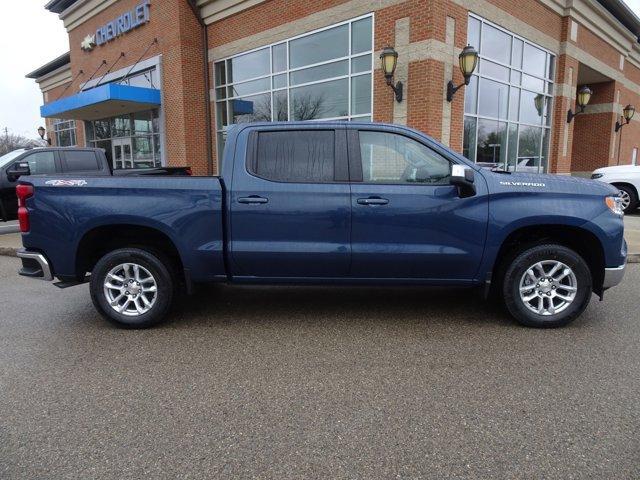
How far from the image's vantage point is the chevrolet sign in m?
16.8

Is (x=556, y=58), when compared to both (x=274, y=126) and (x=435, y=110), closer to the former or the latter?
(x=435, y=110)

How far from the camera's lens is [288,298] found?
5.46 meters

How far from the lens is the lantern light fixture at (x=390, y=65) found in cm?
985

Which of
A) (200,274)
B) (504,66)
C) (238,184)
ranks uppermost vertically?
(504,66)

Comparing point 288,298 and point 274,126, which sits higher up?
point 274,126

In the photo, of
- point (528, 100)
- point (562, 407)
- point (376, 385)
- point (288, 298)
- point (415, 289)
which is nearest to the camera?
point (562, 407)

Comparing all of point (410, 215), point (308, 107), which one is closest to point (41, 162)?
point (308, 107)

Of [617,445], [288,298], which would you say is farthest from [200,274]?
[617,445]

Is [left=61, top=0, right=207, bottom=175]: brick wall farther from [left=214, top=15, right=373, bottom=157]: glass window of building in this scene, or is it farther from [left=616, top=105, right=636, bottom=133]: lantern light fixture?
[left=616, top=105, right=636, bottom=133]: lantern light fixture

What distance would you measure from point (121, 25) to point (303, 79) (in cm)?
983

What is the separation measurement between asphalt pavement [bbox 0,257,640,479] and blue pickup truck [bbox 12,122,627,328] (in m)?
0.49

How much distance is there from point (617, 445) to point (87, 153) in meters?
10.7

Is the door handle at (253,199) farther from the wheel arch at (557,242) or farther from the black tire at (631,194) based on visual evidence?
the black tire at (631,194)

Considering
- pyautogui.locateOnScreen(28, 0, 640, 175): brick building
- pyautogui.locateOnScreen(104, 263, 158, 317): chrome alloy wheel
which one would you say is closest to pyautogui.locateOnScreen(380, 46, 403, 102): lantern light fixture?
pyautogui.locateOnScreen(28, 0, 640, 175): brick building
